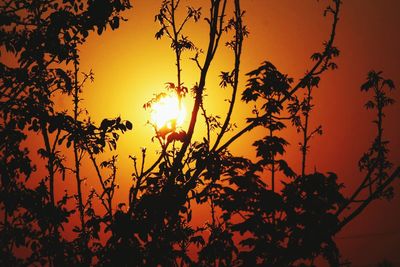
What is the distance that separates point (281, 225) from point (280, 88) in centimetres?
265

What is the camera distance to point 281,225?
196 inches

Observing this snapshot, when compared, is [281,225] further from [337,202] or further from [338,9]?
[338,9]

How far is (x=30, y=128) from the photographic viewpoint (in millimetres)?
4719

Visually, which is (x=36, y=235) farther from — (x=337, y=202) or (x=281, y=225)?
(x=337, y=202)

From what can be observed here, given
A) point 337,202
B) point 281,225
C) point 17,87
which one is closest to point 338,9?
point 337,202

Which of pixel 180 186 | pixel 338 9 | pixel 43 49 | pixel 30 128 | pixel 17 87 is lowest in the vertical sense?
pixel 180 186

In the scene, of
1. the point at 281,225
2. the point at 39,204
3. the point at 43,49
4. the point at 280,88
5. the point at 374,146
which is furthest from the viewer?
the point at 374,146

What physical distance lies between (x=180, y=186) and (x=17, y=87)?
2.69m

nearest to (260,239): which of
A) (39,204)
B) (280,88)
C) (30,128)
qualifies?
(280,88)

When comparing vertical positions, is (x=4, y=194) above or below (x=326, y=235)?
above

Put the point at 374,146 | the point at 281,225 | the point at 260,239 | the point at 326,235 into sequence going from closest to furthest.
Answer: the point at 326,235 < the point at 281,225 < the point at 260,239 < the point at 374,146

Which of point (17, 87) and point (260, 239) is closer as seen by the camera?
point (17, 87)

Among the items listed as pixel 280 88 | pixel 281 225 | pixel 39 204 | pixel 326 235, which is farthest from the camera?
pixel 39 204

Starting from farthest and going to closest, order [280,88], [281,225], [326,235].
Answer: [280,88]
[281,225]
[326,235]
